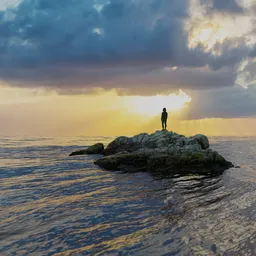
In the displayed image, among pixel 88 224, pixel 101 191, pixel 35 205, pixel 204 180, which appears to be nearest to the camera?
pixel 88 224

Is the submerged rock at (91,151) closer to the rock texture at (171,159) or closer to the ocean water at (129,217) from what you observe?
the rock texture at (171,159)

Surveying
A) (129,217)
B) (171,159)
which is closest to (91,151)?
(171,159)

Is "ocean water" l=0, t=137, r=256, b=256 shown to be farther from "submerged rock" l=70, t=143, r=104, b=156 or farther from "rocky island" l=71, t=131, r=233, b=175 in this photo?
"submerged rock" l=70, t=143, r=104, b=156

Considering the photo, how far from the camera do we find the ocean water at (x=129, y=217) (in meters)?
11.2

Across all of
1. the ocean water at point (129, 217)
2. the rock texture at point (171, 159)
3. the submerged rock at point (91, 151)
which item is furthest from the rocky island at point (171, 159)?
the submerged rock at point (91, 151)

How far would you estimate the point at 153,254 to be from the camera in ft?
34.2

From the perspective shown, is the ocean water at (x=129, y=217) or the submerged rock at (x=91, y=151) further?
the submerged rock at (x=91, y=151)

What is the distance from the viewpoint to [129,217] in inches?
586

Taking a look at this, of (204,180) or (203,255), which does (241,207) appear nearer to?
(203,255)

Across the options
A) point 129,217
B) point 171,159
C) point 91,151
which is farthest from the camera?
point 91,151

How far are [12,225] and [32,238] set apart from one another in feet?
7.63

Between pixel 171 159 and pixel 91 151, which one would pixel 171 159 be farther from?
pixel 91 151

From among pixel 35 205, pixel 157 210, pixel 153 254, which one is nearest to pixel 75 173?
pixel 35 205

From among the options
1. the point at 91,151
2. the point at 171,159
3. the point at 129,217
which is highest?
the point at 171,159
